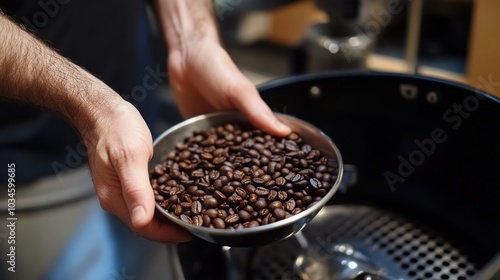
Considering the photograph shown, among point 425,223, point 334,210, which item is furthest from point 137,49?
point 425,223

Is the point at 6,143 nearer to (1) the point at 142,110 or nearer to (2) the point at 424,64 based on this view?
(1) the point at 142,110

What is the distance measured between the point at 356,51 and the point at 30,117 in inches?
32.0

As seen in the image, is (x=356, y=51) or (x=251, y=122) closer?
(x=251, y=122)

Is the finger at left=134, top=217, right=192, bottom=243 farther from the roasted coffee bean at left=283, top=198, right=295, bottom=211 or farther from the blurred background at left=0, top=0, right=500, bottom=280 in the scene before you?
the roasted coffee bean at left=283, top=198, right=295, bottom=211

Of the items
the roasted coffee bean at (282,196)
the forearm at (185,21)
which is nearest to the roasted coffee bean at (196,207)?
the roasted coffee bean at (282,196)

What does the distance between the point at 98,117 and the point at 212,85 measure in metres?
0.22

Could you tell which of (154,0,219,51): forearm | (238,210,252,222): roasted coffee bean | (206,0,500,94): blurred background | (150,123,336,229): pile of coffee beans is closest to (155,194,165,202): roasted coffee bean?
(150,123,336,229): pile of coffee beans

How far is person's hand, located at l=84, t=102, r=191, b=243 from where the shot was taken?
1.94 ft

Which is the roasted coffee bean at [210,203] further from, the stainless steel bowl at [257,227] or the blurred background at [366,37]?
the blurred background at [366,37]

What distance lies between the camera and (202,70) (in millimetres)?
855

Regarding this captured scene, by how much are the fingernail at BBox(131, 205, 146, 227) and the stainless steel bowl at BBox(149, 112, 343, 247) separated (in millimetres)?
45

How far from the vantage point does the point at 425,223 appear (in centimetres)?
83

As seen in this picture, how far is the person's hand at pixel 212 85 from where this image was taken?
76 centimetres

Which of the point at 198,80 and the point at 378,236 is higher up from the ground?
the point at 198,80
